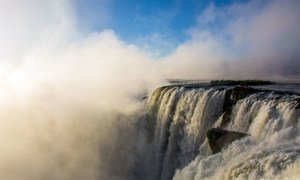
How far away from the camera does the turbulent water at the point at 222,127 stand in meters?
10.9

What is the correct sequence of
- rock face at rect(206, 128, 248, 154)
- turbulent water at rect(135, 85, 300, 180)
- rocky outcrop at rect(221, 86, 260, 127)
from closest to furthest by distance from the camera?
1. turbulent water at rect(135, 85, 300, 180)
2. rock face at rect(206, 128, 248, 154)
3. rocky outcrop at rect(221, 86, 260, 127)

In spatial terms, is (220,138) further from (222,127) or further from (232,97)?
(232,97)

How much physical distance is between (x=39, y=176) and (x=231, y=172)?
18995mm

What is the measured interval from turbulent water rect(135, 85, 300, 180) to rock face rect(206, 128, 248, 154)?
0.32 meters

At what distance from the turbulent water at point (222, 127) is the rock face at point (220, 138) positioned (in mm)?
324

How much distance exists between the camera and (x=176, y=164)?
21609mm

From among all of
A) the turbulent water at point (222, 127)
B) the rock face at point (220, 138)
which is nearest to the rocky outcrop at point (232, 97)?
the turbulent water at point (222, 127)

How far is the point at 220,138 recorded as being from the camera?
14656 mm

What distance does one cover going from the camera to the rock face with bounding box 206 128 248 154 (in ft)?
46.4

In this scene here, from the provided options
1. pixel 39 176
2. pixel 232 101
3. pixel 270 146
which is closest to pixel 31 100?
pixel 39 176

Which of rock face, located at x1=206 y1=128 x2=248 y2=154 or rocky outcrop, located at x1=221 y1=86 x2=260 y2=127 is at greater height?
rocky outcrop, located at x1=221 y1=86 x2=260 y2=127

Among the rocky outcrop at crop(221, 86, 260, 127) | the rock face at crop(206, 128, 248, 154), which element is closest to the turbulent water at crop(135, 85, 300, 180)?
the rocky outcrop at crop(221, 86, 260, 127)

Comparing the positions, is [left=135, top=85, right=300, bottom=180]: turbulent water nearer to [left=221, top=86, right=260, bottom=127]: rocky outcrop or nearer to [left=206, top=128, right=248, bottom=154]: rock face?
[left=221, top=86, right=260, bottom=127]: rocky outcrop

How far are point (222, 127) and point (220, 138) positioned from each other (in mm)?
2771
